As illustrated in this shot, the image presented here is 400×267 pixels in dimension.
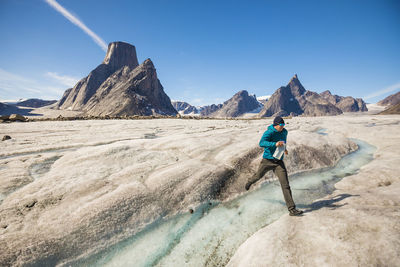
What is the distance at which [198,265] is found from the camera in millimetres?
3996

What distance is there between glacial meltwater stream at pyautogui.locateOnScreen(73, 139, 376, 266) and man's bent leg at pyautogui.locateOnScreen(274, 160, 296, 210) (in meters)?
0.63

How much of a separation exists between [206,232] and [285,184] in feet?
9.51

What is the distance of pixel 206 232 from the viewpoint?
496 cm

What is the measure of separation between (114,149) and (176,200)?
16.2ft

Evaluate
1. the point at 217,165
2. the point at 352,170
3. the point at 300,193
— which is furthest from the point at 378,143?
the point at 217,165

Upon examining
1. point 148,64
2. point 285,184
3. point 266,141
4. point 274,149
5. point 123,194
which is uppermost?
point 148,64

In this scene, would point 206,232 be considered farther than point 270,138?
No

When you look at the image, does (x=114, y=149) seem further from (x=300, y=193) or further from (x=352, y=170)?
(x=352, y=170)

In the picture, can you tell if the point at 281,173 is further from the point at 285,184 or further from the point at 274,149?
the point at 274,149

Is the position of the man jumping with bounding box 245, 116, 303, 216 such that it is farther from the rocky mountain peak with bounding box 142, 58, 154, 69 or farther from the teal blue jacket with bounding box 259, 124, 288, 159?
the rocky mountain peak with bounding box 142, 58, 154, 69

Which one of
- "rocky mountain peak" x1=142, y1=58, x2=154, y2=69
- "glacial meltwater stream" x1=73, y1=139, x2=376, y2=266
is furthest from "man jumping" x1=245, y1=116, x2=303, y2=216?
"rocky mountain peak" x1=142, y1=58, x2=154, y2=69

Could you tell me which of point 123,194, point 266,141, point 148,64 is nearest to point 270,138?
point 266,141

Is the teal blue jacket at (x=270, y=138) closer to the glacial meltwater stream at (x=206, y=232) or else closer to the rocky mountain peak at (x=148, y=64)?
the glacial meltwater stream at (x=206, y=232)

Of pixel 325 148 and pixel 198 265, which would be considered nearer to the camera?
pixel 198 265
